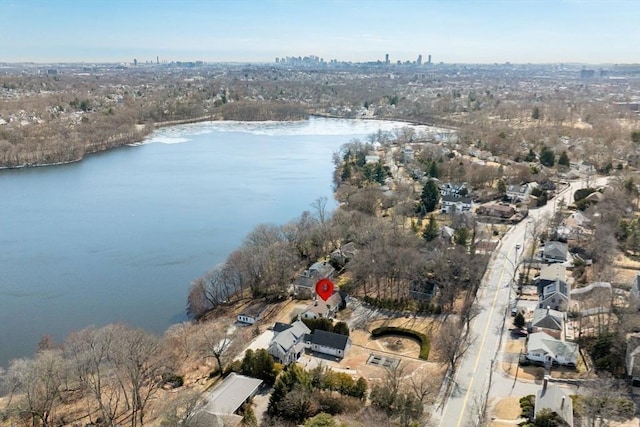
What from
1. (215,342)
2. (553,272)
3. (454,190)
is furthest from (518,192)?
(215,342)

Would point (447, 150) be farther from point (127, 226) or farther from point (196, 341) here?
point (196, 341)

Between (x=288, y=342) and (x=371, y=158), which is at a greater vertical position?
(x=371, y=158)

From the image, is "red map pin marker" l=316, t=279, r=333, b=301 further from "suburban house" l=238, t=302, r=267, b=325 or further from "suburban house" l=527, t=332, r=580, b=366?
"suburban house" l=527, t=332, r=580, b=366

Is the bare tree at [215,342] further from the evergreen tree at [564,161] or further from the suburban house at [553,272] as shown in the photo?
the evergreen tree at [564,161]

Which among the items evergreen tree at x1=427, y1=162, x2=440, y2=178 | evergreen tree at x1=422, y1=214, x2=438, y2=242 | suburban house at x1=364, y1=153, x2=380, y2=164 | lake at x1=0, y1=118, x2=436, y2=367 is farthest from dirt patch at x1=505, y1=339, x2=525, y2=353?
suburban house at x1=364, y1=153, x2=380, y2=164

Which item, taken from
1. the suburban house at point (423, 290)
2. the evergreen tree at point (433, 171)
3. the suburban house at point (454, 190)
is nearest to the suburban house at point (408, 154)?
the evergreen tree at point (433, 171)

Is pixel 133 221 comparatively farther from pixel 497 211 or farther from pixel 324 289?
pixel 497 211
